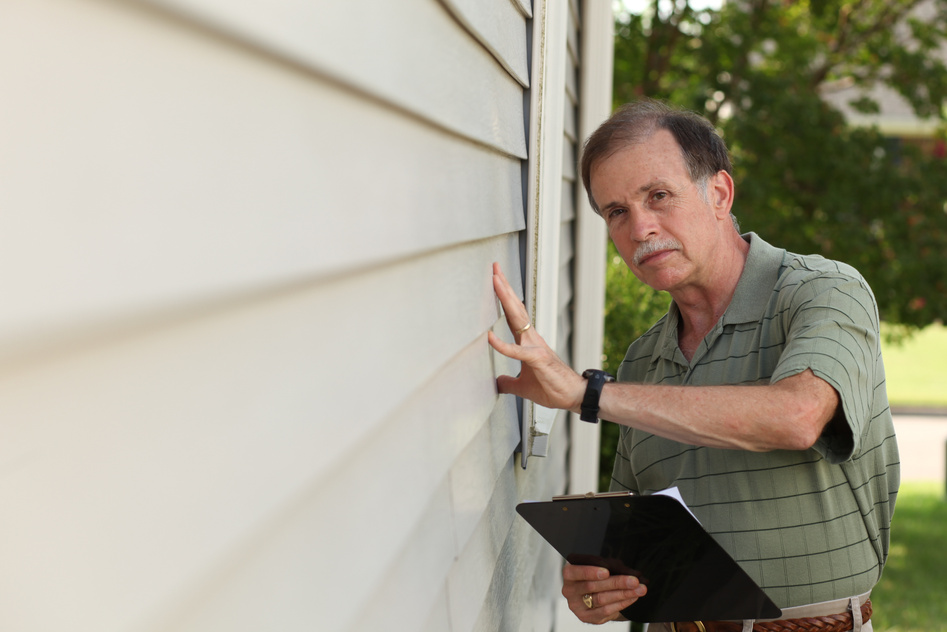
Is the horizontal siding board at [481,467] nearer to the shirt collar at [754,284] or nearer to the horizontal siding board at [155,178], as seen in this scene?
the shirt collar at [754,284]

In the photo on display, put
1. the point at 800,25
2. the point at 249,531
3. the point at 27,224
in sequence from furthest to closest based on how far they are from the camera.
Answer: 1. the point at 800,25
2. the point at 249,531
3. the point at 27,224

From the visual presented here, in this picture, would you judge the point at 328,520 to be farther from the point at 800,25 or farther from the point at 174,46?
the point at 800,25

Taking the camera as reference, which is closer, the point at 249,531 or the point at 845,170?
the point at 249,531

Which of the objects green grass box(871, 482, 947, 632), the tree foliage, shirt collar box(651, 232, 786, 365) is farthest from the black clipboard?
the tree foliage

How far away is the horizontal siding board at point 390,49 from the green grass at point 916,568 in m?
6.51

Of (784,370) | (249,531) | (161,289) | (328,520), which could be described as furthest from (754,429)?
(161,289)

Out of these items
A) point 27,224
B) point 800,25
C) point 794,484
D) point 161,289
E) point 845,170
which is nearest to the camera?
point 27,224

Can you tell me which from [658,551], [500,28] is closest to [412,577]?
[658,551]

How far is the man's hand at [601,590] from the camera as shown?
6.35 feet

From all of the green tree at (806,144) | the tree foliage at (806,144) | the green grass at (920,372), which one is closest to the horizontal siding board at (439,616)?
the green tree at (806,144)

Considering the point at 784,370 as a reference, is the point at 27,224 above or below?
above

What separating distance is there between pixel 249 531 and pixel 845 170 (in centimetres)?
873

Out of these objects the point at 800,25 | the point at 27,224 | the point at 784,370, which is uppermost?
the point at 800,25

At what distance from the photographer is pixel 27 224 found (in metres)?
0.45
